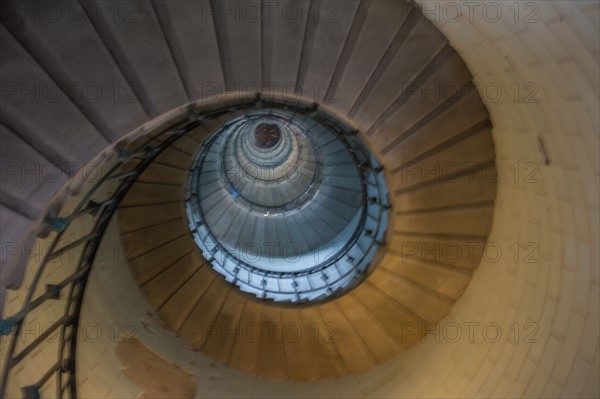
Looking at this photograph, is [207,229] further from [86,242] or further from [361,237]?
[86,242]

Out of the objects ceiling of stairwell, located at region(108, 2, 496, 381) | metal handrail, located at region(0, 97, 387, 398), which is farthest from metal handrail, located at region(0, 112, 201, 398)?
ceiling of stairwell, located at region(108, 2, 496, 381)

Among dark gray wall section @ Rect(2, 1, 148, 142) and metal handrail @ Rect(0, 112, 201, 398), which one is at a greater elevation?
dark gray wall section @ Rect(2, 1, 148, 142)

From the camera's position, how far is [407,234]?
19.0ft

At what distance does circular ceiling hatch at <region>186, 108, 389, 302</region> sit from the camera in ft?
22.0

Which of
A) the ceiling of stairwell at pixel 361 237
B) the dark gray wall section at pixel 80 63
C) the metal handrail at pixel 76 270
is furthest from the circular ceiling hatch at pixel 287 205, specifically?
the dark gray wall section at pixel 80 63

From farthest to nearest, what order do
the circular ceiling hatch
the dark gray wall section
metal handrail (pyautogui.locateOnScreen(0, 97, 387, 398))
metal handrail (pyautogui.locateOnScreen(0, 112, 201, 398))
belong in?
the circular ceiling hatch
metal handrail (pyautogui.locateOnScreen(0, 97, 387, 398))
metal handrail (pyautogui.locateOnScreen(0, 112, 201, 398))
the dark gray wall section

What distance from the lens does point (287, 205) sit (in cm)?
1200

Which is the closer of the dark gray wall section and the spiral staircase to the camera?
the dark gray wall section

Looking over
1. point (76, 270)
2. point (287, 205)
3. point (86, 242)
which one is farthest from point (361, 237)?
point (287, 205)

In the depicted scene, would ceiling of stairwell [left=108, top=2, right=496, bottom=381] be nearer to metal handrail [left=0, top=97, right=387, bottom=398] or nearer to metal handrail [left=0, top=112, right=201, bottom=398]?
metal handrail [left=0, top=97, right=387, bottom=398]

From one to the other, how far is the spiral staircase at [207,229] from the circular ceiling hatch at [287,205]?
0.11 meters

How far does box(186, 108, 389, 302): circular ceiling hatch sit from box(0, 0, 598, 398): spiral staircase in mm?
107

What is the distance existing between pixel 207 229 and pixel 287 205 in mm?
4145

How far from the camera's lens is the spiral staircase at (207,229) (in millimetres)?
3383
